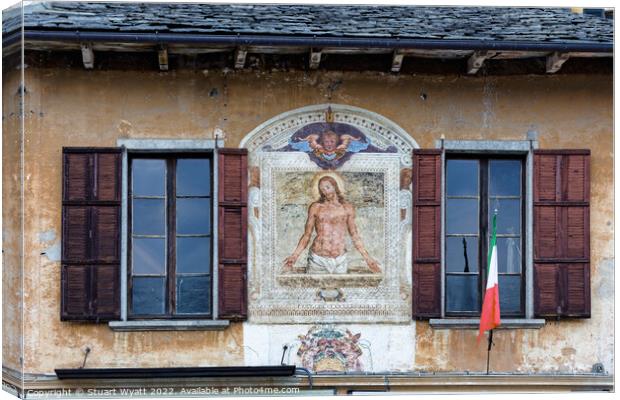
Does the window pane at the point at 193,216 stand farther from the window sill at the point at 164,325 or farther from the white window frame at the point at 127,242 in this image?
the window sill at the point at 164,325

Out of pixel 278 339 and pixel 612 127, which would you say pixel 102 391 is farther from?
pixel 612 127

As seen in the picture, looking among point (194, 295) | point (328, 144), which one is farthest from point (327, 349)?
point (328, 144)

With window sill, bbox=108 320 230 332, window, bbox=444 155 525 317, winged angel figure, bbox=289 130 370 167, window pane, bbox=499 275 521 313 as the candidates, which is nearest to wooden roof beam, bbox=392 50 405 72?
winged angel figure, bbox=289 130 370 167

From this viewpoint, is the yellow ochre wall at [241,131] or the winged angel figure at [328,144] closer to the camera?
the yellow ochre wall at [241,131]

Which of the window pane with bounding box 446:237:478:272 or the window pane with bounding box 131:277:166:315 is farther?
the window pane with bounding box 446:237:478:272

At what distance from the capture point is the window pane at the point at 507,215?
821 centimetres

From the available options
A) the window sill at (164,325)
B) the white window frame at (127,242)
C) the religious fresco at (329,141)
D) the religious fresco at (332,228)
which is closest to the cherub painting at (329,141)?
the religious fresco at (329,141)

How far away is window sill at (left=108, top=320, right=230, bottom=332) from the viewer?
804cm

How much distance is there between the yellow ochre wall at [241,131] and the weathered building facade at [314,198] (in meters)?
0.01

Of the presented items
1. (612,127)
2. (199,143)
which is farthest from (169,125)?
(612,127)

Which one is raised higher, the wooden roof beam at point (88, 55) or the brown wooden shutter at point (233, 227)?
the wooden roof beam at point (88, 55)

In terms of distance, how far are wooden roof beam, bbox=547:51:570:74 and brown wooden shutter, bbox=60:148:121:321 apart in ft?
9.51

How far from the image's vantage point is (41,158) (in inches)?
316

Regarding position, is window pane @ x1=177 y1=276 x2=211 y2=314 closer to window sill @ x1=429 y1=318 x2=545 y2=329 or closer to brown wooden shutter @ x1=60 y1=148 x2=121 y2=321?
brown wooden shutter @ x1=60 y1=148 x2=121 y2=321
